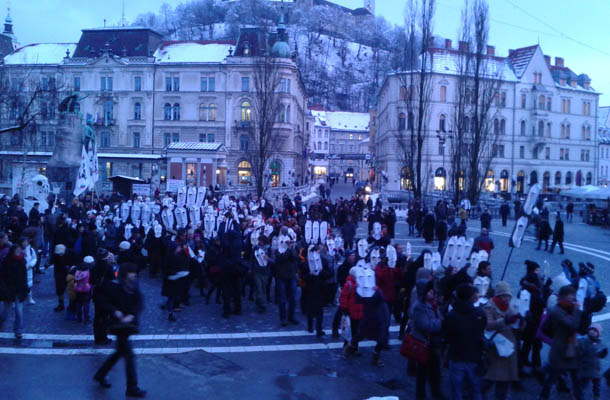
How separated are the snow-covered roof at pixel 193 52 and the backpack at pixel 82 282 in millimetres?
55438

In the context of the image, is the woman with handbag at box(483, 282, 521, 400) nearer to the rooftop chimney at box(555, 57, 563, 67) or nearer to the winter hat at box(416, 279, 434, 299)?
the winter hat at box(416, 279, 434, 299)

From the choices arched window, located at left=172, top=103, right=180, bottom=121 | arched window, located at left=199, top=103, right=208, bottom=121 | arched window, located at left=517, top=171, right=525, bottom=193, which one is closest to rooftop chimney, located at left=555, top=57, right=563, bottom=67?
arched window, located at left=517, top=171, right=525, bottom=193

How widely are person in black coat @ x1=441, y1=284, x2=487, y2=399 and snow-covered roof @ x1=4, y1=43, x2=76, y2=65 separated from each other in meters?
69.9

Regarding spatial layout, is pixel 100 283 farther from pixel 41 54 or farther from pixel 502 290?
pixel 41 54

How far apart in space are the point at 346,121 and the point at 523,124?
6792 centimetres

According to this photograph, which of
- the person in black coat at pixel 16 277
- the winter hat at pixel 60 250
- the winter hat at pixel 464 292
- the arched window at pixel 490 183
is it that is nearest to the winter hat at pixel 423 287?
the winter hat at pixel 464 292

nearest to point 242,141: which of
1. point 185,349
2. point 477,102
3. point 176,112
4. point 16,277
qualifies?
point 176,112

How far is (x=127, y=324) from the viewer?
23.6 feet

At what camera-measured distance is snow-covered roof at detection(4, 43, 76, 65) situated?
66250mm

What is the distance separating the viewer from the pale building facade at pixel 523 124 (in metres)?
64.8

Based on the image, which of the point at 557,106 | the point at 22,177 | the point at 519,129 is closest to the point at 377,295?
the point at 22,177

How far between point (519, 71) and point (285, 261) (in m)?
66.0

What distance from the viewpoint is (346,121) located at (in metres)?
134

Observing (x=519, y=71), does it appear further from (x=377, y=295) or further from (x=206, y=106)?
(x=377, y=295)
